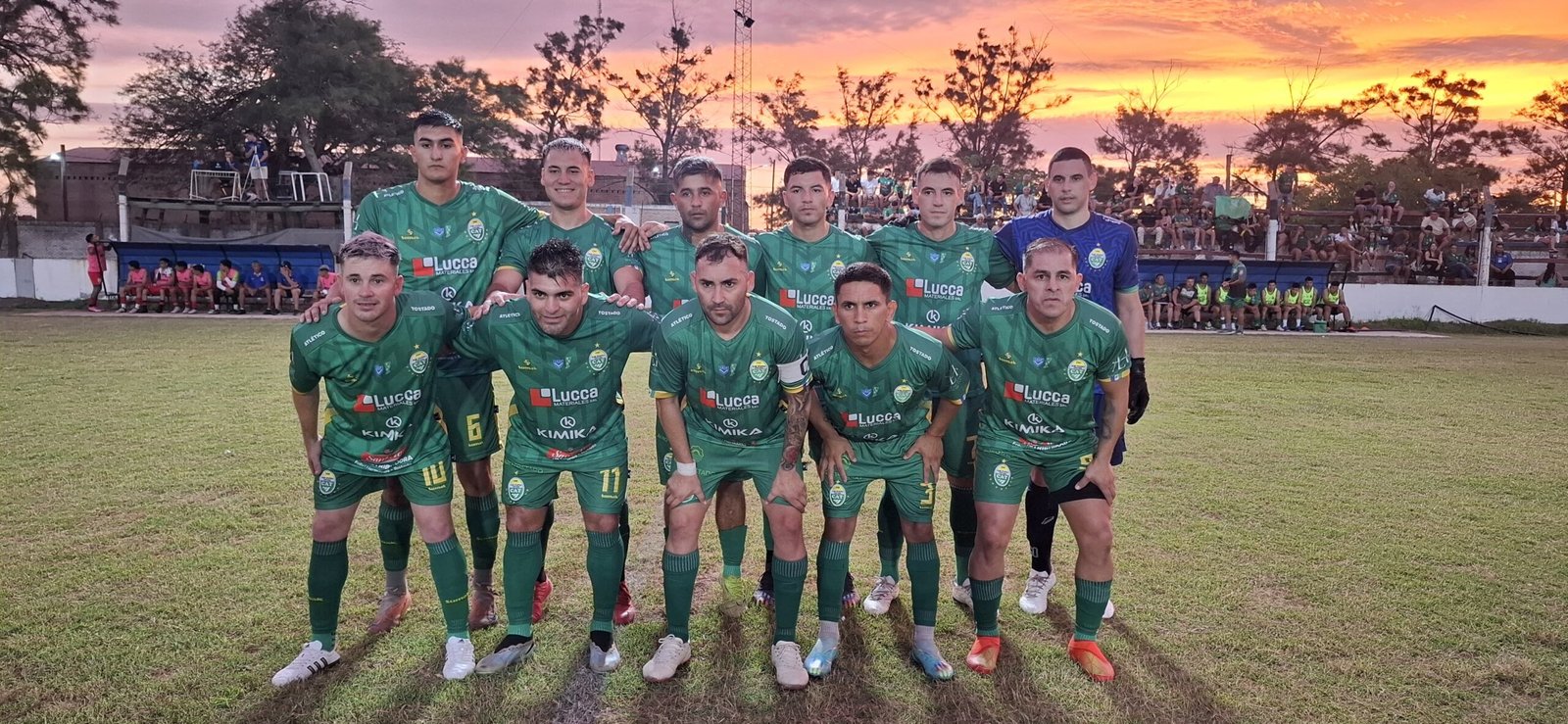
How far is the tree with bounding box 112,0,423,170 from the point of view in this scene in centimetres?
3762

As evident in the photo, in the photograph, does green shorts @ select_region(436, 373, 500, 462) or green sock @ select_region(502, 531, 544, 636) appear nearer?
green sock @ select_region(502, 531, 544, 636)

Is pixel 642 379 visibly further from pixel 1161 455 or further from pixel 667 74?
pixel 667 74

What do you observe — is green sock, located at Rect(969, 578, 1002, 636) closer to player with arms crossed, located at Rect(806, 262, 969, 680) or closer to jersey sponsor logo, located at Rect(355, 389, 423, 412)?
player with arms crossed, located at Rect(806, 262, 969, 680)

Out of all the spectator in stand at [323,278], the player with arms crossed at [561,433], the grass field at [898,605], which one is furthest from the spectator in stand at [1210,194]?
the player with arms crossed at [561,433]

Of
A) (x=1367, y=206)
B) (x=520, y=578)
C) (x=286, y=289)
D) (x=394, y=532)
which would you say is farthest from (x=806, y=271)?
(x=1367, y=206)

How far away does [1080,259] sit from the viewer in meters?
4.89

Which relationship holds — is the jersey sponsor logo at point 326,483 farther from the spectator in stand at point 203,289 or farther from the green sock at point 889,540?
the spectator in stand at point 203,289

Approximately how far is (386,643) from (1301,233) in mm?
29987

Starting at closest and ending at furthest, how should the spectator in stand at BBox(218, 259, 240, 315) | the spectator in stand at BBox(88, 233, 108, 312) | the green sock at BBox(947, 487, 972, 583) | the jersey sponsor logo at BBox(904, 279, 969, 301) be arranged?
the green sock at BBox(947, 487, 972, 583)
the jersey sponsor logo at BBox(904, 279, 969, 301)
the spectator in stand at BBox(218, 259, 240, 315)
the spectator in stand at BBox(88, 233, 108, 312)

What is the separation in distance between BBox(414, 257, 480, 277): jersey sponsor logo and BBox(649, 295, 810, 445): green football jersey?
4.34ft

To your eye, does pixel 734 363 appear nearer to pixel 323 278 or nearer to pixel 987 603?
pixel 987 603

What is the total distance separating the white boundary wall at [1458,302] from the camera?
79.3 ft

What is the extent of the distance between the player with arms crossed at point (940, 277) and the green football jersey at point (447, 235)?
6.97ft

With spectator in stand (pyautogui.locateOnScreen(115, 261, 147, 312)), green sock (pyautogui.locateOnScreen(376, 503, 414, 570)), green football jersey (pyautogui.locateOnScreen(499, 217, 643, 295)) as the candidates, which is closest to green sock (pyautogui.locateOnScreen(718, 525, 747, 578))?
green football jersey (pyautogui.locateOnScreen(499, 217, 643, 295))
